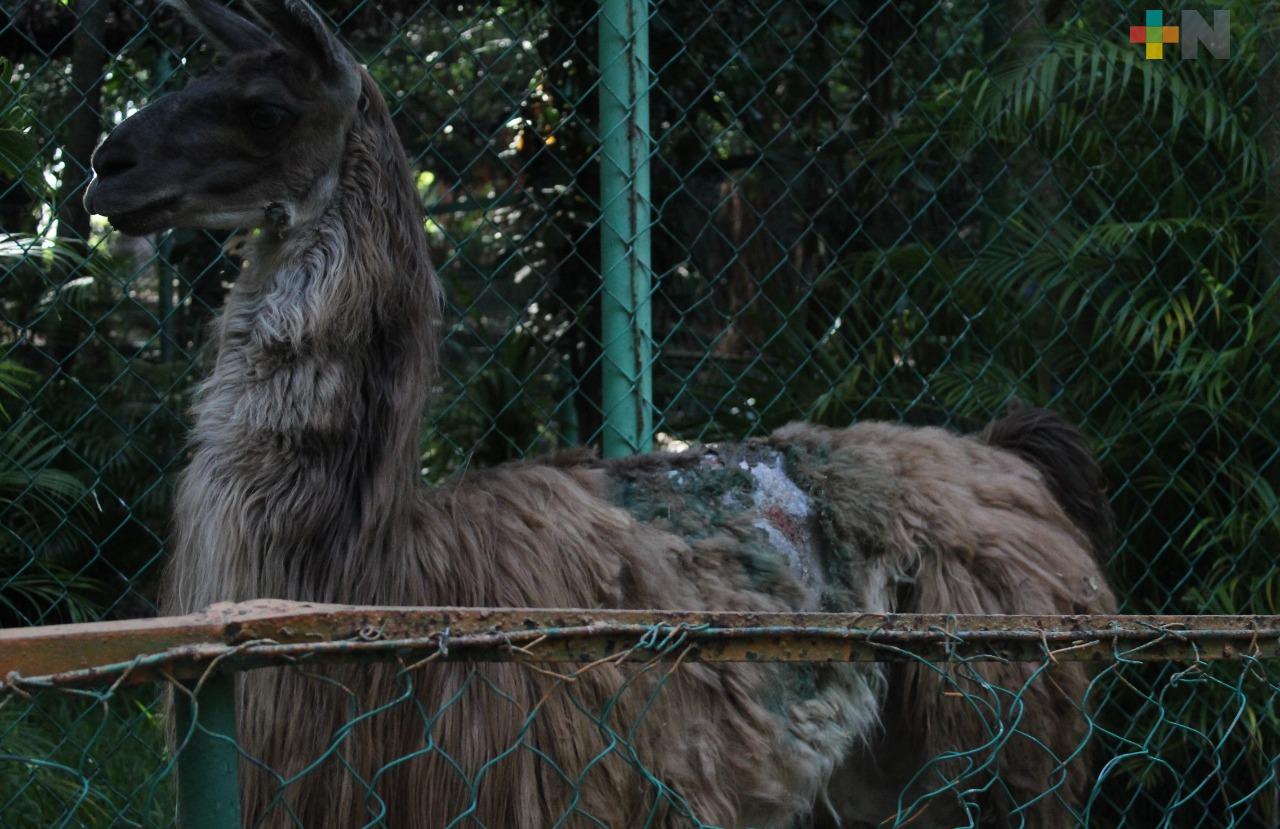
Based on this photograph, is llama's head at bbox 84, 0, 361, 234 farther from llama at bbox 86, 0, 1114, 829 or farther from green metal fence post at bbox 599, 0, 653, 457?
green metal fence post at bbox 599, 0, 653, 457

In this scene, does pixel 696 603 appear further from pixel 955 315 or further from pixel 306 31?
pixel 955 315

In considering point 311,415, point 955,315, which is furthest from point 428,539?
point 955,315

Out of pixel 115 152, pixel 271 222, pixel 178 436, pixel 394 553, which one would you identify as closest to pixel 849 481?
pixel 394 553

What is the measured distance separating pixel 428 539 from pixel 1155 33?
2.99m

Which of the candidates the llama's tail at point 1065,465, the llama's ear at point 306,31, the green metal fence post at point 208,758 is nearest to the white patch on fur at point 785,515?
the llama's tail at point 1065,465

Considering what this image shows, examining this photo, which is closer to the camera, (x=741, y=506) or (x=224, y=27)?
(x=224, y=27)

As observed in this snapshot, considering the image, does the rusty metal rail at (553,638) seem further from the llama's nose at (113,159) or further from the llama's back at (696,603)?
the llama's nose at (113,159)

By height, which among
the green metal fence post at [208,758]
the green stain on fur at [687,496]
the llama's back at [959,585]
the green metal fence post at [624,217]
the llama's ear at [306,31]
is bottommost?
the llama's back at [959,585]

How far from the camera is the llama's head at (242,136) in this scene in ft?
8.11

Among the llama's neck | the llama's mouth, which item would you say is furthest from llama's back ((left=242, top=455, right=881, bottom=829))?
the llama's mouth

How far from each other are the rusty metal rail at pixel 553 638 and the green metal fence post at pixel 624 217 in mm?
1671

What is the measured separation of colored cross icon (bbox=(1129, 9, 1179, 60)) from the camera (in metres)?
4.17

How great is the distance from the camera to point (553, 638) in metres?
1.60

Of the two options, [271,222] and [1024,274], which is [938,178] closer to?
[1024,274]
